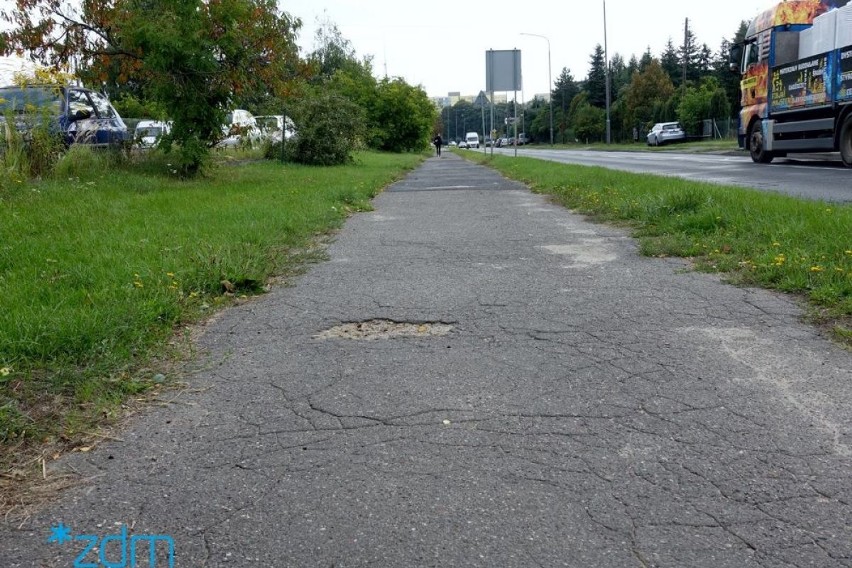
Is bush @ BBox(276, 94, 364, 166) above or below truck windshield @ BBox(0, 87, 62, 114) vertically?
below

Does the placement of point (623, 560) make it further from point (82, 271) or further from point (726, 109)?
point (726, 109)

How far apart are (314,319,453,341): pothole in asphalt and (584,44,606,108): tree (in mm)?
89728

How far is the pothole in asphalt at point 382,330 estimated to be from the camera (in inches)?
197

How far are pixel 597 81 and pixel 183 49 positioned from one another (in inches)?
3276

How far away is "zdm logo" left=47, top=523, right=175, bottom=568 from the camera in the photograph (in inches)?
100

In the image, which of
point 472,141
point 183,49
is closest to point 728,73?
point 472,141

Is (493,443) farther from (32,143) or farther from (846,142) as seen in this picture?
(846,142)

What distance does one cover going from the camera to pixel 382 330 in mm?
5141

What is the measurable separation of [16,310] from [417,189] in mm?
13249

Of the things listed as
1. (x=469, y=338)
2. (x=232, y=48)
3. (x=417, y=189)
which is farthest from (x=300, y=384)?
(x=417, y=189)

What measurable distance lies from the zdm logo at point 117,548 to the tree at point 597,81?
304 ft

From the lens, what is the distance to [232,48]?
14539 mm

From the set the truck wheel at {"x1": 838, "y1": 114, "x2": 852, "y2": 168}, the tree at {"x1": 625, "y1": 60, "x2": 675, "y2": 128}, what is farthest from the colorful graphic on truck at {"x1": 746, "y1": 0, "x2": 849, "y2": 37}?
the tree at {"x1": 625, "y1": 60, "x2": 675, "y2": 128}

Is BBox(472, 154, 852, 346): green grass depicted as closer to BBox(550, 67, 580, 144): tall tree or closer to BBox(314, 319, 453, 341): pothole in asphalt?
BBox(314, 319, 453, 341): pothole in asphalt
